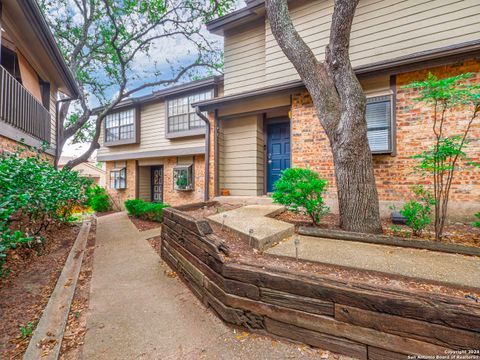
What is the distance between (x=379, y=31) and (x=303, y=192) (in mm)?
5227

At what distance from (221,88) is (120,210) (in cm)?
806

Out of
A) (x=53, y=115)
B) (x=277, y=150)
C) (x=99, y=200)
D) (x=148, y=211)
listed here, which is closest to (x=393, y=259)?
(x=277, y=150)

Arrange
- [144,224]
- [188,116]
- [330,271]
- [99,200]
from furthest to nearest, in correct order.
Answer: [99,200] → [188,116] → [144,224] → [330,271]

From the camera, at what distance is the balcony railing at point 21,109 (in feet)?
14.2

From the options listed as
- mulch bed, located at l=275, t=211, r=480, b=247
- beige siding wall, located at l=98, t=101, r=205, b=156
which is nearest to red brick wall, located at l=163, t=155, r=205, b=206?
beige siding wall, located at l=98, t=101, r=205, b=156

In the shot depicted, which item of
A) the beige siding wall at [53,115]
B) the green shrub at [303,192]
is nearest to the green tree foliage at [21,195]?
the green shrub at [303,192]

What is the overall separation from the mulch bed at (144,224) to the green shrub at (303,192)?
195 inches

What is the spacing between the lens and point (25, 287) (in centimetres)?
296

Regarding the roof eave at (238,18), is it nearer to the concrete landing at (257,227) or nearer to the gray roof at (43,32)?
the gray roof at (43,32)

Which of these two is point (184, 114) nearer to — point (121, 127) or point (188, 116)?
point (188, 116)

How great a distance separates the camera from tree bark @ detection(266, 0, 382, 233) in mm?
3350

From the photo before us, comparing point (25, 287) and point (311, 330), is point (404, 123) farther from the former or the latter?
point (25, 287)

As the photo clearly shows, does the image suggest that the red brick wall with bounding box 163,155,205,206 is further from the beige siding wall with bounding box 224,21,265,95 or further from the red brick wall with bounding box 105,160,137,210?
the beige siding wall with bounding box 224,21,265,95

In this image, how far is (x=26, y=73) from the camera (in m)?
5.77
